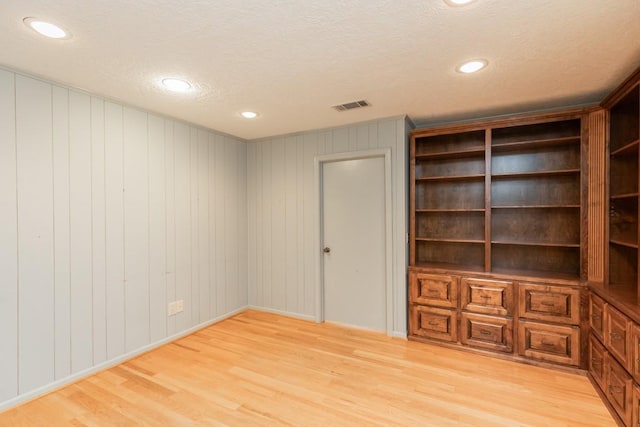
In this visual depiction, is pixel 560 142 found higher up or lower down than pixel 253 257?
higher up

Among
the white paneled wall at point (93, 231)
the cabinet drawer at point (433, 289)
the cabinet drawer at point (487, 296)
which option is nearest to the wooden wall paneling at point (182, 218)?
the white paneled wall at point (93, 231)

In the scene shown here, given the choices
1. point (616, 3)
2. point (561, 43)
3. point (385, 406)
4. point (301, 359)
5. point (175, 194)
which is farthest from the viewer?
point (175, 194)

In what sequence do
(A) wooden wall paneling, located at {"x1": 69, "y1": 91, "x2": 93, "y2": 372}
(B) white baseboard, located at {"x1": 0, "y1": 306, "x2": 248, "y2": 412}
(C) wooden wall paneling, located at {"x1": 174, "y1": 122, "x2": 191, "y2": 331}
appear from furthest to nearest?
(C) wooden wall paneling, located at {"x1": 174, "y1": 122, "x2": 191, "y2": 331} → (A) wooden wall paneling, located at {"x1": 69, "y1": 91, "x2": 93, "y2": 372} → (B) white baseboard, located at {"x1": 0, "y1": 306, "x2": 248, "y2": 412}

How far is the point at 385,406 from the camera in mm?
2109

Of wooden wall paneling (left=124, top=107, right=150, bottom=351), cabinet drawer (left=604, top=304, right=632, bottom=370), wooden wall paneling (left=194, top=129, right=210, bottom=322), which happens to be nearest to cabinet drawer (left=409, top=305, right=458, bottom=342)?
cabinet drawer (left=604, top=304, right=632, bottom=370)

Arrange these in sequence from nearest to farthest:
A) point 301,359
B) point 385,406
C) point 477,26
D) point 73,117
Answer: point 477,26 → point 385,406 → point 73,117 → point 301,359

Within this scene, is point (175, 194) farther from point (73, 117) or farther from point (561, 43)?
point (561, 43)

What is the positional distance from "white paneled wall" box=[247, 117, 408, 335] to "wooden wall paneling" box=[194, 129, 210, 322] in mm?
716

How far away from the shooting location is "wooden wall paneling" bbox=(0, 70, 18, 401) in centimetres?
206

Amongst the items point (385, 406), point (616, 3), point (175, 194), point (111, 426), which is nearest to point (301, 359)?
point (385, 406)

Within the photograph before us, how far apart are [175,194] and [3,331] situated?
1677mm

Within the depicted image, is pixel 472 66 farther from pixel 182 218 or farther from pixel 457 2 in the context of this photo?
pixel 182 218

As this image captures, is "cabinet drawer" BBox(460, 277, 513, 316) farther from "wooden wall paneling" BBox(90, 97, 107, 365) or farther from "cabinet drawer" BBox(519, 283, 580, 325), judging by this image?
"wooden wall paneling" BBox(90, 97, 107, 365)

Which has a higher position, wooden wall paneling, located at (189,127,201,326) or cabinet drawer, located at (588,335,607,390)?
wooden wall paneling, located at (189,127,201,326)
